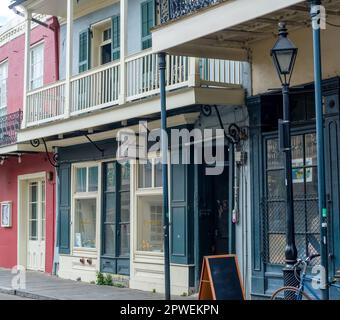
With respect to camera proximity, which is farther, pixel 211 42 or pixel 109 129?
pixel 109 129

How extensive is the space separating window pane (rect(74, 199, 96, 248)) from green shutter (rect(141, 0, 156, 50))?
406 cm

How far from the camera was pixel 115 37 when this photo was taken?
50.8 feet

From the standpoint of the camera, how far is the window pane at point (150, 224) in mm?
14055

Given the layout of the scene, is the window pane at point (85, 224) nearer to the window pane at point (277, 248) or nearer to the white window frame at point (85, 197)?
the white window frame at point (85, 197)

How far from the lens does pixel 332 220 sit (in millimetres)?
10180

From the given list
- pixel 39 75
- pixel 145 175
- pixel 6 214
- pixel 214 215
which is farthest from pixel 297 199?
pixel 6 214

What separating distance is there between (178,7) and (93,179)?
6.39m

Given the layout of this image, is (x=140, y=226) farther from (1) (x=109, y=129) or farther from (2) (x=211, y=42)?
(2) (x=211, y=42)

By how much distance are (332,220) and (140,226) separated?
5247 mm

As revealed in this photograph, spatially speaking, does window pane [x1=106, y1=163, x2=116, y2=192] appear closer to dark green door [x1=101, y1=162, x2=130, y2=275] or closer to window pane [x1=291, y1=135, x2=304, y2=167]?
dark green door [x1=101, y1=162, x2=130, y2=275]

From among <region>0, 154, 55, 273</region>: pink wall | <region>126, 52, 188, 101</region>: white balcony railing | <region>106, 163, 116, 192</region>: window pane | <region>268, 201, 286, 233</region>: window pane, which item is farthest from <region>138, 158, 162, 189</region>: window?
<region>0, 154, 55, 273</region>: pink wall

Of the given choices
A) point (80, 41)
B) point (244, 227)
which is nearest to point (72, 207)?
point (80, 41)

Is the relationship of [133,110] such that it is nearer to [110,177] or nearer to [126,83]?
[126,83]

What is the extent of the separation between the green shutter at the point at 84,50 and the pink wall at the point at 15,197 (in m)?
3.02
